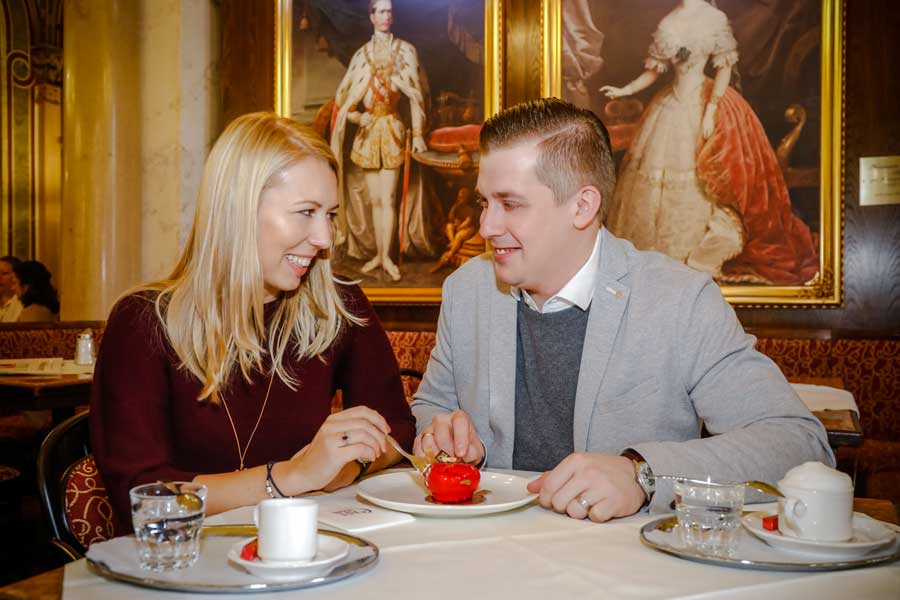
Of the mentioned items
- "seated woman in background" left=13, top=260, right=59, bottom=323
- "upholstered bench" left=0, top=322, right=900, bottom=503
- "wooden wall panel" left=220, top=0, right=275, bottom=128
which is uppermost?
"wooden wall panel" left=220, top=0, right=275, bottom=128

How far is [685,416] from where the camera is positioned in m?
2.03

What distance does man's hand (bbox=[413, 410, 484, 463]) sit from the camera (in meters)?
1.83

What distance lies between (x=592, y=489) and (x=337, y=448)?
1.64 ft

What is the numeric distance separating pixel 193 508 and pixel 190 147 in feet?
19.8

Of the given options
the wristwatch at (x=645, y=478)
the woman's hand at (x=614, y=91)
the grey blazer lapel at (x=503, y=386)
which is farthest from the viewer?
the woman's hand at (x=614, y=91)

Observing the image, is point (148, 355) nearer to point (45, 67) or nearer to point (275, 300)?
point (275, 300)

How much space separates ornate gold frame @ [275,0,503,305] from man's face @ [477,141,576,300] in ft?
11.8

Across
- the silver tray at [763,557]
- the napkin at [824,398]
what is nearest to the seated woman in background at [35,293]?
the napkin at [824,398]

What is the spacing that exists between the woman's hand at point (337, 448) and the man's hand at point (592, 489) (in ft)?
1.16

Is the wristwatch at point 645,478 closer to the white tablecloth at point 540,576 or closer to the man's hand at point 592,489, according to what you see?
the man's hand at point 592,489

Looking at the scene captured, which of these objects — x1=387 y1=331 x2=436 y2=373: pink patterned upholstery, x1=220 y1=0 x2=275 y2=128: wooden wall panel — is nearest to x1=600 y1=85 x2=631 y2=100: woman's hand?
x1=387 y1=331 x2=436 y2=373: pink patterned upholstery

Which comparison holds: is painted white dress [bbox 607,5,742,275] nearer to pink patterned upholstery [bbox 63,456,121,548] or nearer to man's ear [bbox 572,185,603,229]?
man's ear [bbox 572,185,603,229]

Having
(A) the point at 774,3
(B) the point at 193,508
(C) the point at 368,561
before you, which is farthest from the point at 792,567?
(A) the point at 774,3

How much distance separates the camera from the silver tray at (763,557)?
1.12 meters
